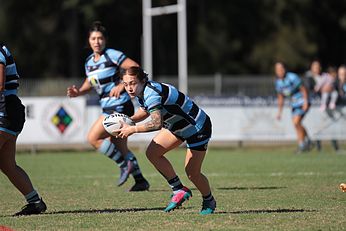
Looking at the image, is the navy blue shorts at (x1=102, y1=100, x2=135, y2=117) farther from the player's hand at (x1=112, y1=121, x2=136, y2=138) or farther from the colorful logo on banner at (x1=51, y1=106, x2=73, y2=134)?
the colorful logo on banner at (x1=51, y1=106, x2=73, y2=134)

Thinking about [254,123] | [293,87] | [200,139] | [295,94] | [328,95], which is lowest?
[254,123]

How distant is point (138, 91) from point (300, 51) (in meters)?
40.8

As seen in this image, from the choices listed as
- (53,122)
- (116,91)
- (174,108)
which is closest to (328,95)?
(53,122)

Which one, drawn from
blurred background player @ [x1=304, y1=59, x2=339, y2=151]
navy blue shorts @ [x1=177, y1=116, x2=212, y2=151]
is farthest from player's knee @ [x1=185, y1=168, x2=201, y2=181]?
blurred background player @ [x1=304, y1=59, x2=339, y2=151]

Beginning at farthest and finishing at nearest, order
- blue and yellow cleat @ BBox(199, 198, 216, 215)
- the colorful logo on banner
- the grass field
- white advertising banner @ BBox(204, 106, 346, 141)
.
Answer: white advertising banner @ BBox(204, 106, 346, 141)
the colorful logo on banner
blue and yellow cleat @ BBox(199, 198, 216, 215)
the grass field

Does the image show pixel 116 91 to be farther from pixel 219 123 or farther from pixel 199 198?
pixel 219 123

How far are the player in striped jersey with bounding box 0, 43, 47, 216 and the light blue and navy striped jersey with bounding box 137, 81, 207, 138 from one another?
1344mm

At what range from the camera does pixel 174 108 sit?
27.4 feet

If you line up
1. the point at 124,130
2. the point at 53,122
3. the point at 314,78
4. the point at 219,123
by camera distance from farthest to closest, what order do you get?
the point at 314,78 < the point at 219,123 < the point at 53,122 < the point at 124,130

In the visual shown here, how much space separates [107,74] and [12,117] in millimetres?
3316

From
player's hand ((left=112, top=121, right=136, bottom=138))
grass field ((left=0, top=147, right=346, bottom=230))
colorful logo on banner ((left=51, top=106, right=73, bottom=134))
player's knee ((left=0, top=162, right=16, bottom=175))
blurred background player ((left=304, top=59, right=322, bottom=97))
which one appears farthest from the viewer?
blurred background player ((left=304, top=59, right=322, bottom=97))

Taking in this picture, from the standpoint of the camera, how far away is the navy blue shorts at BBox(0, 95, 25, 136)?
849 cm

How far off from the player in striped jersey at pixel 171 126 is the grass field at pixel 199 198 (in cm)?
37

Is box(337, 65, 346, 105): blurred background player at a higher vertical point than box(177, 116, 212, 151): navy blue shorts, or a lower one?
lower
